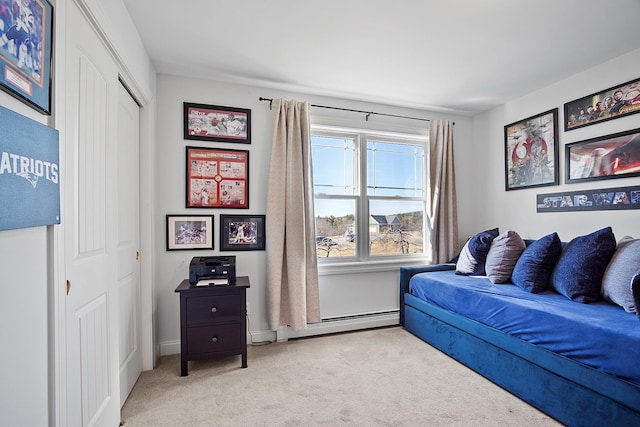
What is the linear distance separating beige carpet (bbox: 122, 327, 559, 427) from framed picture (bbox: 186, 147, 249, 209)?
4.63ft

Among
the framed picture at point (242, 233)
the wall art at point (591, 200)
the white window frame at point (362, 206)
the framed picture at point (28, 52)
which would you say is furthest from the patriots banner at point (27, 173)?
the wall art at point (591, 200)

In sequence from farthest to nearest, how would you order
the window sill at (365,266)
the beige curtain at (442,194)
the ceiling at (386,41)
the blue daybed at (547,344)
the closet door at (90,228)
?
the beige curtain at (442,194) < the window sill at (365,266) < the ceiling at (386,41) < the blue daybed at (547,344) < the closet door at (90,228)

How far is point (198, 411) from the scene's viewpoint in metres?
1.92

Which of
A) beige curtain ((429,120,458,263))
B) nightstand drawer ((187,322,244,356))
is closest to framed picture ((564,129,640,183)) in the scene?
beige curtain ((429,120,458,263))

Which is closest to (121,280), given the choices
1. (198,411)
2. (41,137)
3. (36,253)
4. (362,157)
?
(198,411)

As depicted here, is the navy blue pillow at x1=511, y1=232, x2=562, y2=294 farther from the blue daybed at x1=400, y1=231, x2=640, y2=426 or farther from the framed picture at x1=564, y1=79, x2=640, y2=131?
the framed picture at x1=564, y1=79, x2=640, y2=131

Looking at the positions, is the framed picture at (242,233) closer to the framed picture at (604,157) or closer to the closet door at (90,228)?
the closet door at (90,228)

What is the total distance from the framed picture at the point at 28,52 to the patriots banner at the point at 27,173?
9 cm

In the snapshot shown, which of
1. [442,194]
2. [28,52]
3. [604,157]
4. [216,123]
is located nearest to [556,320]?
[604,157]

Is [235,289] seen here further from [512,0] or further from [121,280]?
[512,0]

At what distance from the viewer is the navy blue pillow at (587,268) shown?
6.99 ft

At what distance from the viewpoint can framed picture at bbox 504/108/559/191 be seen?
9.96 feet

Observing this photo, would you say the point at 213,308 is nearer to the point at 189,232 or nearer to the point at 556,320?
the point at 189,232

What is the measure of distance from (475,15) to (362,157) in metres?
1.70
